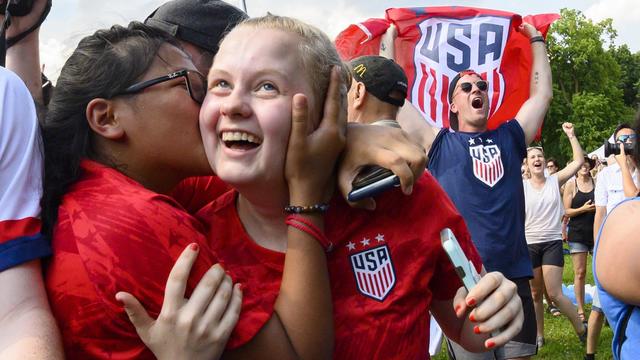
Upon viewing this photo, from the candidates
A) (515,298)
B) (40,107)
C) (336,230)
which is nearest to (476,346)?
(515,298)

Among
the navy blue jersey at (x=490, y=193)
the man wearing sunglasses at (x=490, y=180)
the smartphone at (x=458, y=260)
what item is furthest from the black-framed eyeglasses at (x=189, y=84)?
the navy blue jersey at (x=490, y=193)

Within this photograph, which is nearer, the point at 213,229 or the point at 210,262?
the point at 210,262

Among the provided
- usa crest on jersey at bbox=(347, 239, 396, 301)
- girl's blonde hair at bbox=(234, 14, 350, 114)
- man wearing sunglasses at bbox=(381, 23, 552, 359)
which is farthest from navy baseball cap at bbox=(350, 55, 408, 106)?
usa crest on jersey at bbox=(347, 239, 396, 301)

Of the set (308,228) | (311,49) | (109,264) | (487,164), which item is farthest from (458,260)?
(487,164)

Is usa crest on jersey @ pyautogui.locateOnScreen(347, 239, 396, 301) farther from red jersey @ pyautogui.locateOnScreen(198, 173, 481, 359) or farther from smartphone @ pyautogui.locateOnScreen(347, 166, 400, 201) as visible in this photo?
smartphone @ pyautogui.locateOnScreen(347, 166, 400, 201)

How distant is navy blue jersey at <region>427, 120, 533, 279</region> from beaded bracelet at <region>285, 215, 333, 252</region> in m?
3.58

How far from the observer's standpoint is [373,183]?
5.62 ft

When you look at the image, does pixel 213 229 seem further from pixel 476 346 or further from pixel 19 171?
pixel 476 346

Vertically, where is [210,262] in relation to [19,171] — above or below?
below

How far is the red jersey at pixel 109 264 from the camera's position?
1516 mm

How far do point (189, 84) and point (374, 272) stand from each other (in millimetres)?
673

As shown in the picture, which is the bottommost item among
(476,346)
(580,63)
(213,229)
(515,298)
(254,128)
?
(580,63)

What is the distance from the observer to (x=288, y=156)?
1716 mm

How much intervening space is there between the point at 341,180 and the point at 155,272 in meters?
0.51
